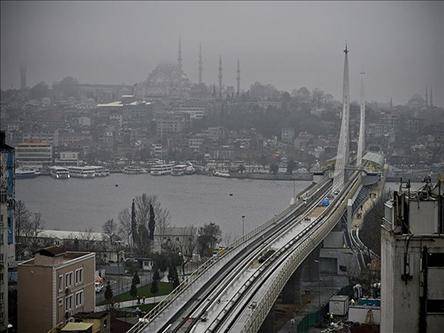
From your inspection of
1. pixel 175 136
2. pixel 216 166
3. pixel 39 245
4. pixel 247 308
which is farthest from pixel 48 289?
pixel 175 136

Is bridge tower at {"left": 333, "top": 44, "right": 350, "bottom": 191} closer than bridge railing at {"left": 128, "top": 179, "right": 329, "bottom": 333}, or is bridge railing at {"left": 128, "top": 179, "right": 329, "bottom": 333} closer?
bridge railing at {"left": 128, "top": 179, "right": 329, "bottom": 333}

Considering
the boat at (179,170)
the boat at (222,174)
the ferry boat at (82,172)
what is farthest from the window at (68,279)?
the boat at (179,170)

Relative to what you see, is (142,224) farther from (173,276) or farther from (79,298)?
(79,298)

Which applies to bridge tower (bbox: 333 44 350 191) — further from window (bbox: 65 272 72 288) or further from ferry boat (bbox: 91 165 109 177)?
ferry boat (bbox: 91 165 109 177)

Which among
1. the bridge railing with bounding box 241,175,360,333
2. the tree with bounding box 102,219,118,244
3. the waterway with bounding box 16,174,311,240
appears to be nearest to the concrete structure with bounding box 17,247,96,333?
the bridge railing with bounding box 241,175,360,333

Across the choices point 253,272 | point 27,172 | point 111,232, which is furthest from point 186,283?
point 27,172

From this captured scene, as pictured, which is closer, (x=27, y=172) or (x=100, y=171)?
(x=27, y=172)
